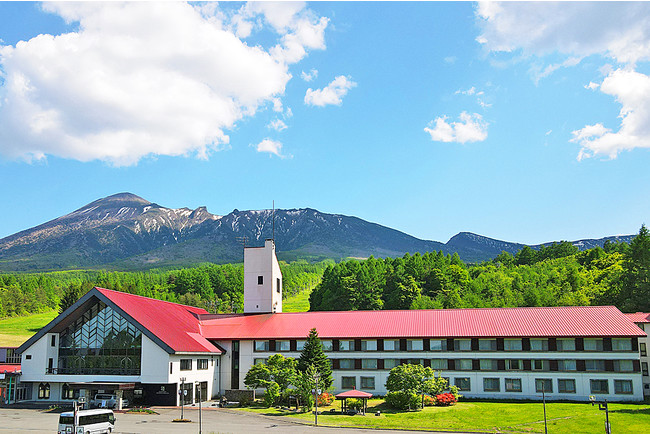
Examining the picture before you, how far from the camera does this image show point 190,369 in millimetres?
→ 52875

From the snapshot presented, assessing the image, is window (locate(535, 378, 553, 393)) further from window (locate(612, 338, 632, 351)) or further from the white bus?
the white bus

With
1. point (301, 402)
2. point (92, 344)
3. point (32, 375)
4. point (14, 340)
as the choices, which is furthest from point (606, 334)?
point (14, 340)

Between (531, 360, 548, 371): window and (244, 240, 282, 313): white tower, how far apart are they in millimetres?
31623

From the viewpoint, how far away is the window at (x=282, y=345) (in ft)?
195

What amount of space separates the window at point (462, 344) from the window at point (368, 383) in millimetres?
9189

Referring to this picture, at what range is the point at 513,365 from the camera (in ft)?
176

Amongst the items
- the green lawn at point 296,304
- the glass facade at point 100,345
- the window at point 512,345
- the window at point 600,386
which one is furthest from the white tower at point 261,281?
the green lawn at point 296,304

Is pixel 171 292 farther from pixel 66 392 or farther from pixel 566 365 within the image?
pixel 566 365

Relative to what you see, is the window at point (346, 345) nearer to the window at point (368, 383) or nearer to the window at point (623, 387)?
the window at point (368, 383)

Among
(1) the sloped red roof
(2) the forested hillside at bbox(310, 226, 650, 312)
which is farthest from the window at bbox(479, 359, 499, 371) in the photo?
(2) the forested hillside at bbox(310, 226, 650, 312)

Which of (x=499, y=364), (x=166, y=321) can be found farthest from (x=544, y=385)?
(x=166, y=321)

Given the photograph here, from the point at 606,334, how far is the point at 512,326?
857 centimetres

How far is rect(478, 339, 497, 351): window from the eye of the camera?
5462 centimetres

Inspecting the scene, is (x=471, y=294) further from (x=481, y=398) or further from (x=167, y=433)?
(x=167, y=433)
